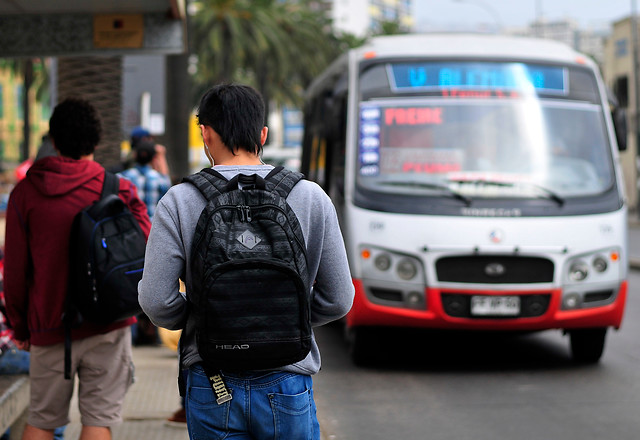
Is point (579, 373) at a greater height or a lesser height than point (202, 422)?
lesser

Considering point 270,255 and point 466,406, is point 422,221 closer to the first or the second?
point 466,406

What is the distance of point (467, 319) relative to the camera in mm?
7496

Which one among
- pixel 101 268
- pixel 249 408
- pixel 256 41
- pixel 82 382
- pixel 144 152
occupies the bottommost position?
pixel 82 382

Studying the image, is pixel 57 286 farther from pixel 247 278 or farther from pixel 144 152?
pixel 144 152

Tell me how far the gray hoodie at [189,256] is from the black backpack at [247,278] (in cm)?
6

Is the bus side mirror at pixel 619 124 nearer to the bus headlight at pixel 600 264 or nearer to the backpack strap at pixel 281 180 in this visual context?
the bus headlight at pixel 600 264

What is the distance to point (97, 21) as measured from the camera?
6039 millimetres

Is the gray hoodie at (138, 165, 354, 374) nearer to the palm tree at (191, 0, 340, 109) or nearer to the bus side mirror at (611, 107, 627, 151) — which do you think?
the bus side mirror at (611, 107, 627, 151)

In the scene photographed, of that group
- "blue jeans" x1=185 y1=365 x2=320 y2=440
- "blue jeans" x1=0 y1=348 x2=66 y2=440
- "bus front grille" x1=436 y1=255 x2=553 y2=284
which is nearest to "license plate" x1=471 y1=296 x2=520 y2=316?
"bus front grille" x1=436 y1=255 x2=553 y2=284

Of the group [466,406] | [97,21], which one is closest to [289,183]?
[97,21]

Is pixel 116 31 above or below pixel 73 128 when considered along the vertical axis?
above

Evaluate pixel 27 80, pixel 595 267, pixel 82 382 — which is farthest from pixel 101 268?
pixel 27 80

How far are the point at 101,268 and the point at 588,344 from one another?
5265mm

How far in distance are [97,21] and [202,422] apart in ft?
12.9
